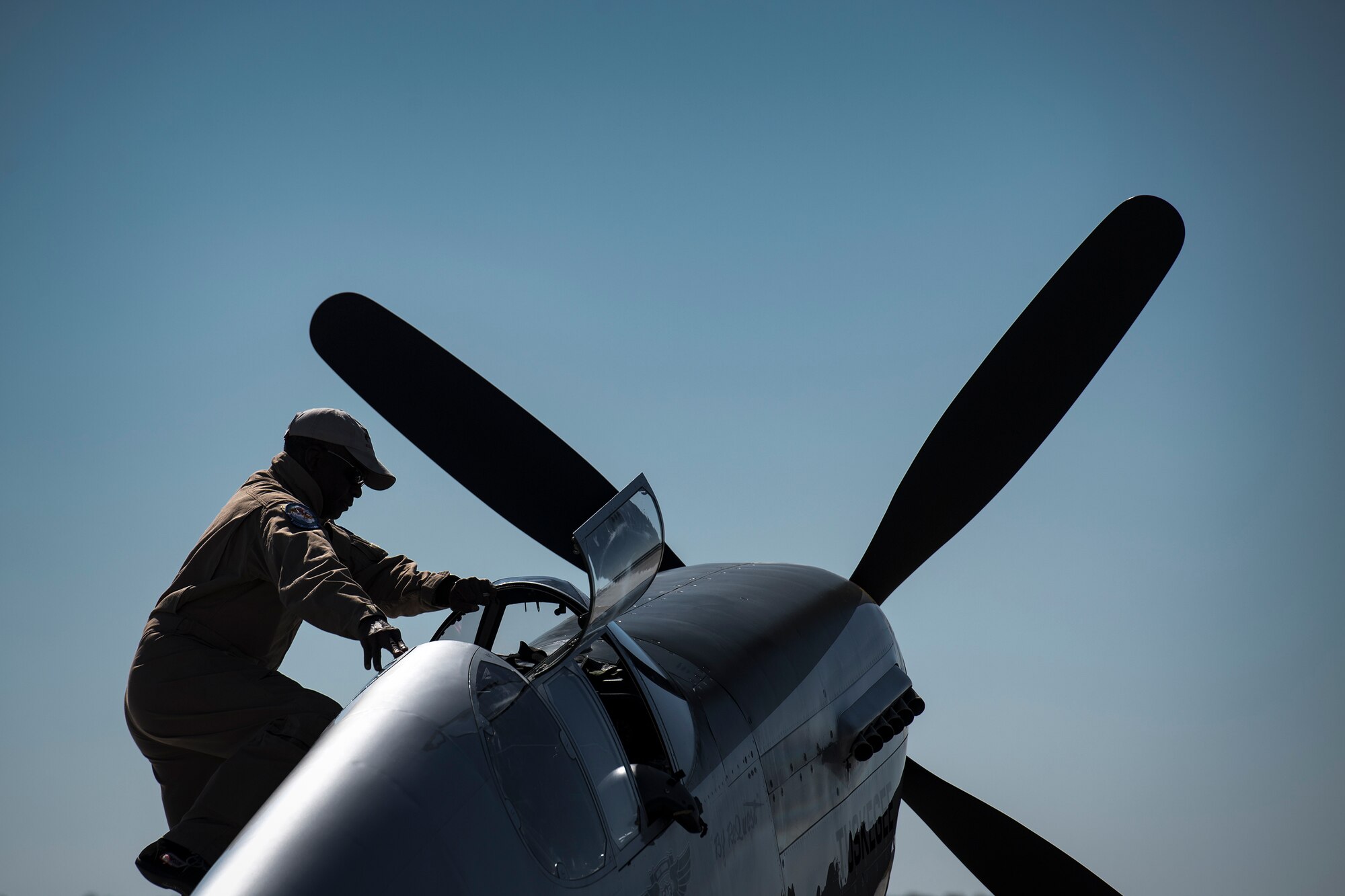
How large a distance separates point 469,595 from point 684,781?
1.25 m

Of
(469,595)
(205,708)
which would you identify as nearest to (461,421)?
(469,595)

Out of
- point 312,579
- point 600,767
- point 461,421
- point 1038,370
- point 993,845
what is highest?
point 1038,370

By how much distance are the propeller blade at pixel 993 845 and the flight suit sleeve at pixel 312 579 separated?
5.86 m

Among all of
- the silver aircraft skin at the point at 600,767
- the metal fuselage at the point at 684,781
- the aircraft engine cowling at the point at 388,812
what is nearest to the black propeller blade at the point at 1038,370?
the metal fuselage at the point at 684,781

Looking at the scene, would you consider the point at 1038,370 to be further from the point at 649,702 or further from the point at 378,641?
the point at 378,641

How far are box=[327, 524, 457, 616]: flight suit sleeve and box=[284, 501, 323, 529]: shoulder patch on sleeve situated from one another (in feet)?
2.77

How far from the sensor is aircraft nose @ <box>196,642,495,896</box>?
9.64 ft

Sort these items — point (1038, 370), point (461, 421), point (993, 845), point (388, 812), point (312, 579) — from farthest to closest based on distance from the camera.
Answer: point (461, 421)
point (1038, 370)
point (993, 845)
point (312, 579)
point (388, 812)

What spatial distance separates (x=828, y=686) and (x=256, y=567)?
3622 mm

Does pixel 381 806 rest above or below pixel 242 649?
below

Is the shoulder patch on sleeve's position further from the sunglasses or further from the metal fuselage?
the metal fuselage

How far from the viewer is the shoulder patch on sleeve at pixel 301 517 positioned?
14.6 feet

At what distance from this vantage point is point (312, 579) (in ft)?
13.6

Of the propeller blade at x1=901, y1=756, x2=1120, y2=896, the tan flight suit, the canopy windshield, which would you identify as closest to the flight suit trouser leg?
the tan flight suit
